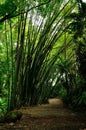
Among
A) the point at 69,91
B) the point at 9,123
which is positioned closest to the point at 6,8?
the point at 9,123

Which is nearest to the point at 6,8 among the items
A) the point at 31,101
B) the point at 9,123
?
the point at 9,123

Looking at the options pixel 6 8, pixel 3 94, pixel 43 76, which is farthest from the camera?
pixel 3 94

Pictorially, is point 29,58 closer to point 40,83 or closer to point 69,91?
point 40,83

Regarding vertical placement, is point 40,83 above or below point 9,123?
above

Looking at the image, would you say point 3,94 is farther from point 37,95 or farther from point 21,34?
point 21,34

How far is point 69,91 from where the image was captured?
985cm

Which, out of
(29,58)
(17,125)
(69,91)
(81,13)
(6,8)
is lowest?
(17,125)

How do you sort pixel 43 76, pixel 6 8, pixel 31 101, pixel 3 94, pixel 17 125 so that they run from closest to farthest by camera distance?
pixel 17 125, pixel 6 8, pixel 31 101, pixel 43 76, pixel 3 94

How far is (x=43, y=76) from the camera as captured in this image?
33.2 ft

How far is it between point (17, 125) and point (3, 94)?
9.56 meters

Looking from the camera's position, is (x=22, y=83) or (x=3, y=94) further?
(x=3, y=94)

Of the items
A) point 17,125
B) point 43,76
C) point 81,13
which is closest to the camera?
point 17,125

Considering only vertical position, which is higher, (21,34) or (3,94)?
(21,34)

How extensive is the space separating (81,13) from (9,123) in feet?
14.9
